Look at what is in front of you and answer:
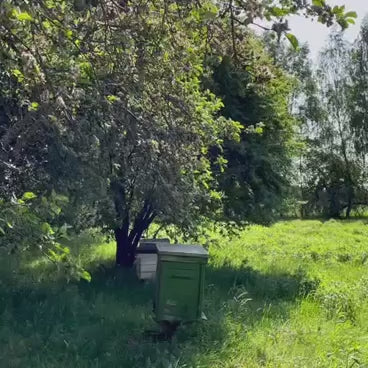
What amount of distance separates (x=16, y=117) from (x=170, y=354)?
288 cm

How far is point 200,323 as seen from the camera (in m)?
5.71

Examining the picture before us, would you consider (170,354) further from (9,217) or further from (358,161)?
(358,161)

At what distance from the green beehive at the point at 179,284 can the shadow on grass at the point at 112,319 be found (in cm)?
29

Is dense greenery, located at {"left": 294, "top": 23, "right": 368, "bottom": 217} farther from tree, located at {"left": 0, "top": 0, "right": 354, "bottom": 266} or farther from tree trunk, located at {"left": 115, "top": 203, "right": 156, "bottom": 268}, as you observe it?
tree, located at {"left": 0, "top": 0, "right": 354, "bottom": 266}

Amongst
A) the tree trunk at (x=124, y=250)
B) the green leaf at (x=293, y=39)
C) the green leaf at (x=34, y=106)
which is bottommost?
the tree trunk at (x=124, y=250)

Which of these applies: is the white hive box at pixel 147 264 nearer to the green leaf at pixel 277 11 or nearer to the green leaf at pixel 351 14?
the green leaf at pixel 277 11

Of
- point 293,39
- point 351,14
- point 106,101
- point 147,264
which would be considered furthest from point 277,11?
point 147,264

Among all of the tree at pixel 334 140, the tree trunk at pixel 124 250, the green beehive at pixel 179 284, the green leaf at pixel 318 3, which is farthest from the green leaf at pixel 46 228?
the tree at pixel 334 140

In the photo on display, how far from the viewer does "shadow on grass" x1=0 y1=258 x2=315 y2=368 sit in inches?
197

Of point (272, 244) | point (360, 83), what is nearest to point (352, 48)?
point (360, 83)

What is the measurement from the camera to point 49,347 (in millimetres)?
5266

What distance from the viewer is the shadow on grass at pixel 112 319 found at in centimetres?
501

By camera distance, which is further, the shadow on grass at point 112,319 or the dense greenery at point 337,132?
the dense greenery at point 337,132

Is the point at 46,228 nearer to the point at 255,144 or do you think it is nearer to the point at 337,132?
the point at 255,144
